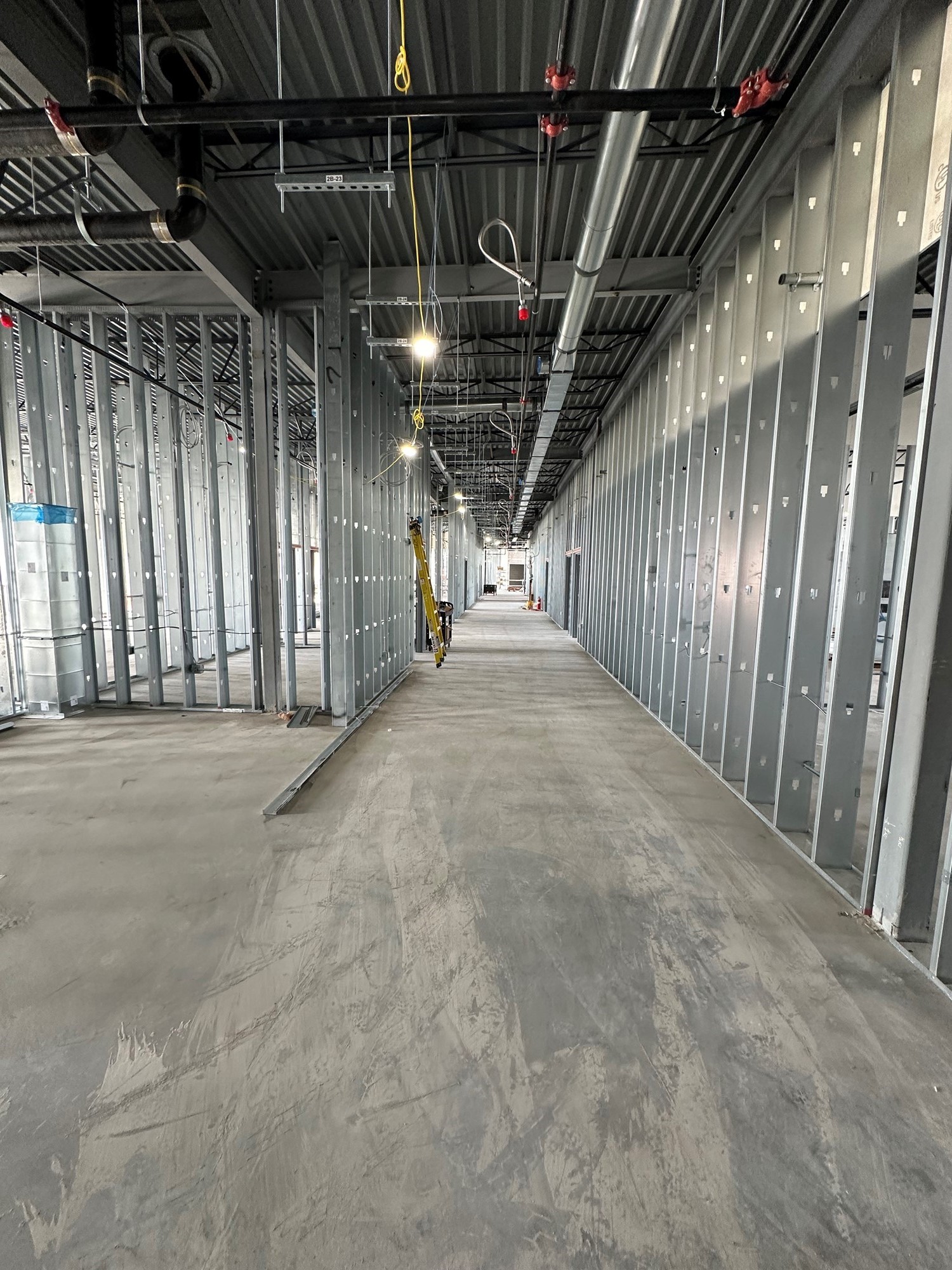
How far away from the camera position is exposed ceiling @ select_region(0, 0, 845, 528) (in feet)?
10.0

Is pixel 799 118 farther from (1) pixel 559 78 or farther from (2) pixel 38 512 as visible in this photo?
(2) pixel 38 512

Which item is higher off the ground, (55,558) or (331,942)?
(55,558)

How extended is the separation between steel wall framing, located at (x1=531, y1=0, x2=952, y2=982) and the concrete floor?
0.53 metres

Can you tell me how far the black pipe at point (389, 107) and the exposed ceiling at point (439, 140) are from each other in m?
0.51

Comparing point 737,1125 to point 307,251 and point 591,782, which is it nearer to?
point 591,782

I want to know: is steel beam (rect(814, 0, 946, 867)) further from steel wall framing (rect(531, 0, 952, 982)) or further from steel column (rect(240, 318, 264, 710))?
steel column (rect(240, 318, 264, 710))

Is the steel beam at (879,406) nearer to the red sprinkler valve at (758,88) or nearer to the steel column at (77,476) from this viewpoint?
the red sprinkler valve at (758,88)

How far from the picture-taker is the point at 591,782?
4348 mm

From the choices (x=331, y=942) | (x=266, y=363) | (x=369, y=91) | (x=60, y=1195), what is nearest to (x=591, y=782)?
(x=331, y=942)

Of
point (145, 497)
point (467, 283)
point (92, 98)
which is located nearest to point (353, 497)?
point (145, 497)

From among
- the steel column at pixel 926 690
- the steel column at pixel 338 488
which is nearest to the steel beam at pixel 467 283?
the steel column at pixel 338 488

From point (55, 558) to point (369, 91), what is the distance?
5.48m

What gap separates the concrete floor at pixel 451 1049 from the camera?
1386 mm

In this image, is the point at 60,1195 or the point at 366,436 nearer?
the point at 60,1195
